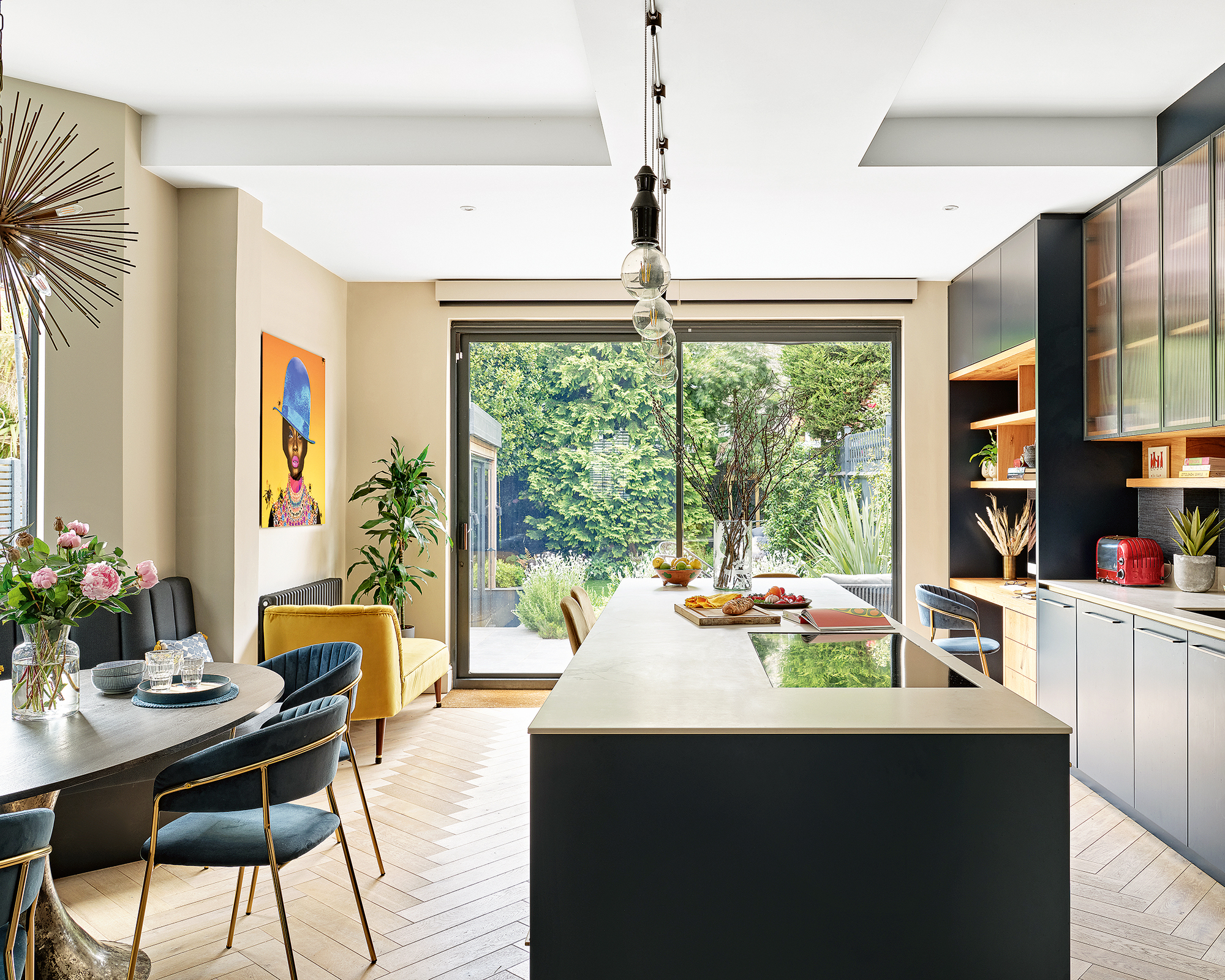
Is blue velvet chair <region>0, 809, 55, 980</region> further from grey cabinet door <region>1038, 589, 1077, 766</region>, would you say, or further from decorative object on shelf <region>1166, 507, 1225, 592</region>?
decorative object on shelf <region>1166, 507, 1225, 592</region>

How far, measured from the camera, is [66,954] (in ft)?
7.11

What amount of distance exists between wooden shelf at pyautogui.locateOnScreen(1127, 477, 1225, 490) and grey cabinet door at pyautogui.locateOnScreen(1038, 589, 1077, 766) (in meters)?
0.68

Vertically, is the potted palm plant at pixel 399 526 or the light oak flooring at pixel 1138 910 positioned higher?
the potted palm plant at pixel 399 526

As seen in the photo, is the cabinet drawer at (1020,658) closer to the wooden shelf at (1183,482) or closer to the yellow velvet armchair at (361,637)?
the wooden shelf at (1183,482)

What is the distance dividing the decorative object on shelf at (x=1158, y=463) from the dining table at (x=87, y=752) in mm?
3896

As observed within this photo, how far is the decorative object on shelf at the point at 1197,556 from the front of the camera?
3592 millimetres

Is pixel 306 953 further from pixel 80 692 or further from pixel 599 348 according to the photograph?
pixel 599 348

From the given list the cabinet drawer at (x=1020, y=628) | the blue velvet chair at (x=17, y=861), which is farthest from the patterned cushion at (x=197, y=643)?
the cabinet drawer at (x=1020, y=628)

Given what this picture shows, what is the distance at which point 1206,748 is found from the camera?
287 cm

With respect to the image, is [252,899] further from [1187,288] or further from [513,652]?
[1187,288]

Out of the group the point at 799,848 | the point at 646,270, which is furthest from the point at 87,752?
the point at 646,270

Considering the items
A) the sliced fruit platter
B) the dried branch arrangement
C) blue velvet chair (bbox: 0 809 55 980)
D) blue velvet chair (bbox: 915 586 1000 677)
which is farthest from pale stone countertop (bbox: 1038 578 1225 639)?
blue velvet chair (bbox: 0 809 55 980)

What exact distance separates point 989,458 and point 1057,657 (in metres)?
1.76

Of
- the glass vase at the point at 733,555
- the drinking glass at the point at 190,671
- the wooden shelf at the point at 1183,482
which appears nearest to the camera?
the drinking glass at the point at 190,671
